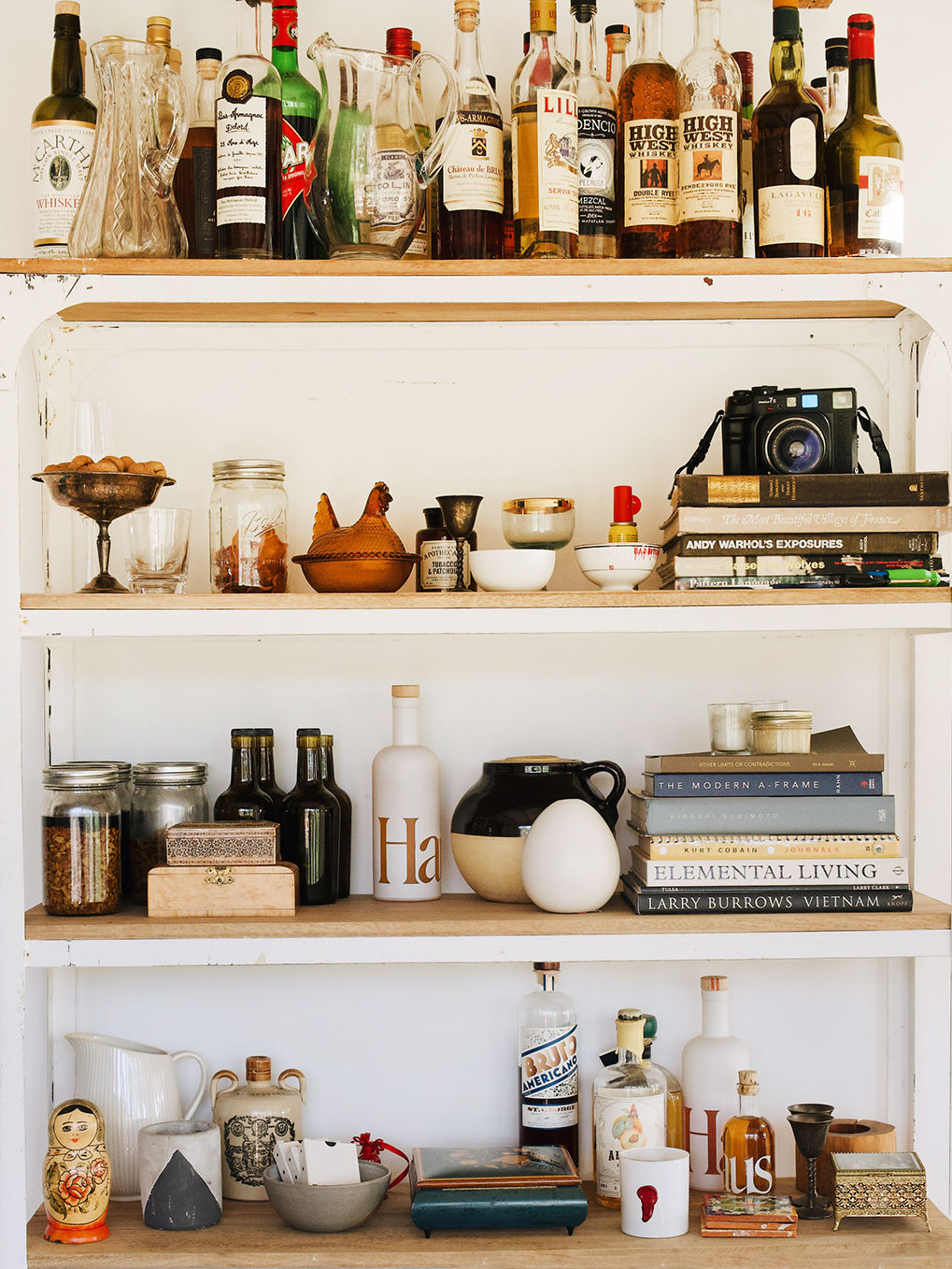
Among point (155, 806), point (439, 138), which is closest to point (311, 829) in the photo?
point (155, 806)

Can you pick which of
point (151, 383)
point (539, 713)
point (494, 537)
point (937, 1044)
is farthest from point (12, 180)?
point (937, 1044)

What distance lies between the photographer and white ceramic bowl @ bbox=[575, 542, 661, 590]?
59.8 inches

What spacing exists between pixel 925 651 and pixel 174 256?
1200 mm

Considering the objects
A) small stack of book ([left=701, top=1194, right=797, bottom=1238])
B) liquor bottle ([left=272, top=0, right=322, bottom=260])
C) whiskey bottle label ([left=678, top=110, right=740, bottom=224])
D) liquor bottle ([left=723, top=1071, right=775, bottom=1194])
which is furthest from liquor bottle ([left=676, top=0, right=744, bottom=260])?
small stack of book ([left=701, top=1194, right=797, bottom=1238])

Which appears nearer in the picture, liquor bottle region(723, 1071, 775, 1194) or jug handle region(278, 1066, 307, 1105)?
liquor bottle region(723, 1071, 775, 1194)

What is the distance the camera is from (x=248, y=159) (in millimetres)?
1468

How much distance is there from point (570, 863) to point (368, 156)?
3.12 ft

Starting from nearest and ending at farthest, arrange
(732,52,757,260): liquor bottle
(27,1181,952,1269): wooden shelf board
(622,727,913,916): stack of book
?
(27,1181,952,1269): wooden shelf board < (622,727,913,916): stack of book < (732,52,757,260): liquor bottle

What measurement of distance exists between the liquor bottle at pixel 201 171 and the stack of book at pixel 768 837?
926mm

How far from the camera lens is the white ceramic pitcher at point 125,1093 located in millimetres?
1547

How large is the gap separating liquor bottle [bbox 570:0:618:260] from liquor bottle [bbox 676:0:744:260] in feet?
0.31

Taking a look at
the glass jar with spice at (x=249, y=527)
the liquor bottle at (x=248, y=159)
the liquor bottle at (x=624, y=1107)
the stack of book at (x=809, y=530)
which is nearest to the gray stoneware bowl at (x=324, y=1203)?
the liquor bottle at (x=624, y=1107)

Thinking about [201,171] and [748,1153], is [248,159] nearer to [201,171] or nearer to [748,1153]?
[201,171]

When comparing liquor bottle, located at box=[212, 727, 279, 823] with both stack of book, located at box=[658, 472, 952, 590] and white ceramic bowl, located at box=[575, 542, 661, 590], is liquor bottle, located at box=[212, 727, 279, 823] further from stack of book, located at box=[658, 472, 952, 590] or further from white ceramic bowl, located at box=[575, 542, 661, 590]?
stack of book, located at box=[658, 472, 952, 590]
